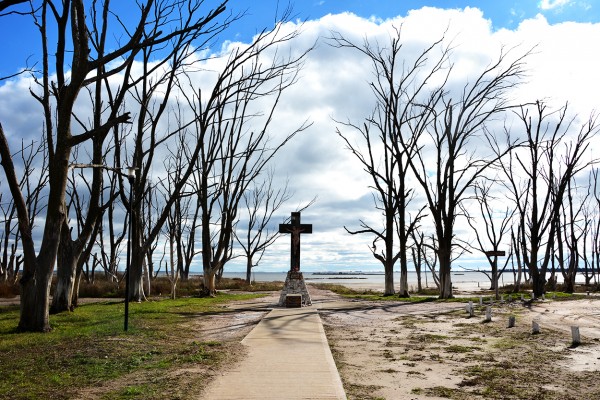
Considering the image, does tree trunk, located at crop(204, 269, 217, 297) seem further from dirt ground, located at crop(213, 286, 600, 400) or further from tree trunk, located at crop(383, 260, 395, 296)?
dirt ground, located at crop(213, 286, 600, 400)

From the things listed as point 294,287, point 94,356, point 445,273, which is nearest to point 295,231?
point 294,287

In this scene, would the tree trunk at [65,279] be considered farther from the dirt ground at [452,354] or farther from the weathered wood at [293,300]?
the weathered wood at [293,300]

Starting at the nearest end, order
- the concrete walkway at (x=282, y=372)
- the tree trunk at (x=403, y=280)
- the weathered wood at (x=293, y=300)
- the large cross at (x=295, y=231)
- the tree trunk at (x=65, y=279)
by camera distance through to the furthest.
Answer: the concrete walkway at (x=282, y=372) < the tree trunk at (x=65, y=279) < the weathered wood at (x=293, y=300) < the large cross at (x=295, y=231) < the tree trunk at (x=403, y=280)

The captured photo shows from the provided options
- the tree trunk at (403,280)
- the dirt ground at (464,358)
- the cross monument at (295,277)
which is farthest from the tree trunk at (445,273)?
the dirt ground at (464,358)

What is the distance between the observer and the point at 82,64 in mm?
12281

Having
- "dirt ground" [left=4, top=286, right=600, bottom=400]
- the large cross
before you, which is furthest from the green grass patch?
the large cross

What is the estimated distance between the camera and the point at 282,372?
25.8 ft

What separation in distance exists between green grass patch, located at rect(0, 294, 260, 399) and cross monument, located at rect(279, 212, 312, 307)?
22.5ft

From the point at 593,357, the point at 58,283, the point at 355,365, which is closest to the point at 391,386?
the point at 355,365

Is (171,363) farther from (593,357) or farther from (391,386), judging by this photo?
(593,357)

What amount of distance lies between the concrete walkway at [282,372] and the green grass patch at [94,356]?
560 millimetres

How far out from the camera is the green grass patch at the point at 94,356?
6.96 m

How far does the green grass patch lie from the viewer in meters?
6.96

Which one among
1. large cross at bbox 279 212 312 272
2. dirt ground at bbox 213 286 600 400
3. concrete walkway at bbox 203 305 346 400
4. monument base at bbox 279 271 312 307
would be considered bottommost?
dirt ground at bbox 213 286 600 400
